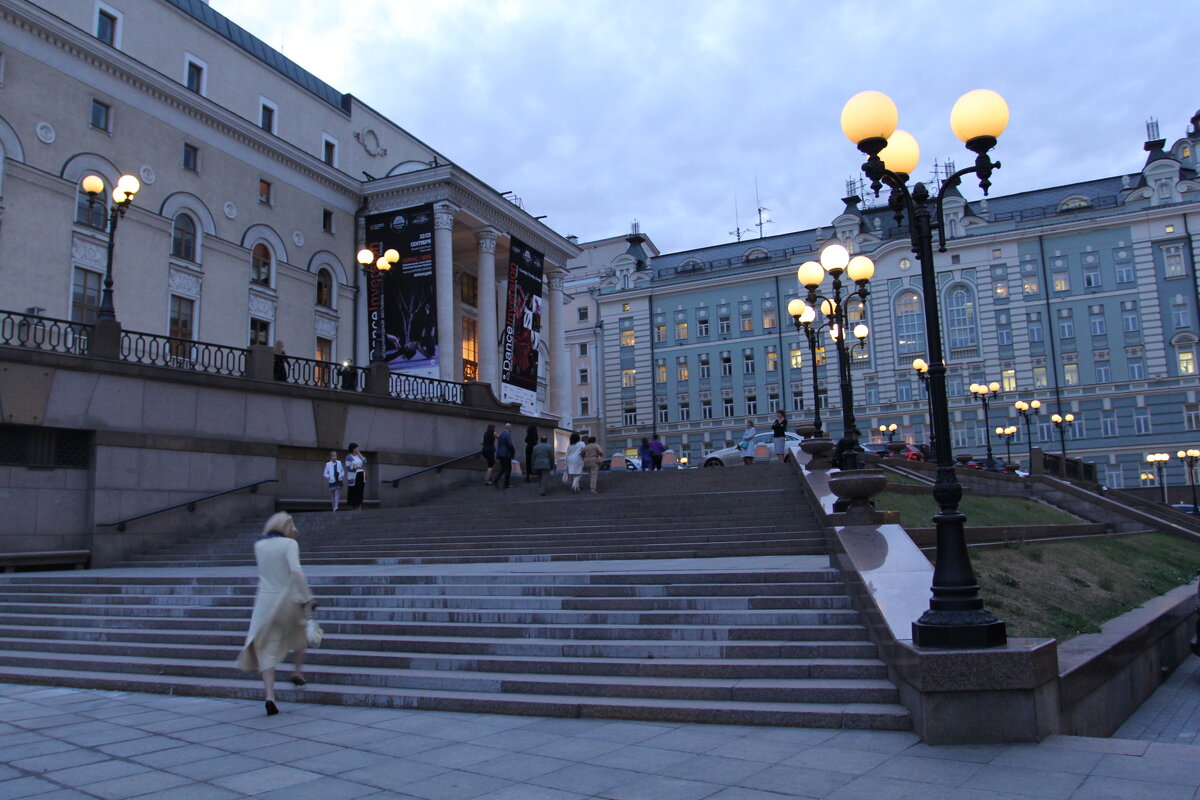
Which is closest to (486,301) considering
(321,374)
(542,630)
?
(321,374)

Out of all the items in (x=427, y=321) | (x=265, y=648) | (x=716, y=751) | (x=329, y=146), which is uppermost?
(x=329, y=146)

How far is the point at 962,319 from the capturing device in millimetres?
58562

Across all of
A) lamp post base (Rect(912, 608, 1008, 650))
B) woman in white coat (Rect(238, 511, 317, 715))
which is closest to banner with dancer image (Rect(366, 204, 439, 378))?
woman in white coat (Rect(238, 511, 317, 715))

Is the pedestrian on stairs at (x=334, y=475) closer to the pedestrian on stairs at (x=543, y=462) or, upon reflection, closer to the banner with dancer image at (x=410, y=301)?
the pedestrian on stairs at (x=543, y=462)

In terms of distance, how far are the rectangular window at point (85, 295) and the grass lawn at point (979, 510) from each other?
24017mm

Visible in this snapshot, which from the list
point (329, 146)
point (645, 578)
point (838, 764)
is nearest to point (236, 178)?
point (329, 146)

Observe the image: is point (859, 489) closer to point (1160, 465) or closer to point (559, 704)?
point (559, 704)

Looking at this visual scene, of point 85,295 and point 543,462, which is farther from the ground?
point 85,295

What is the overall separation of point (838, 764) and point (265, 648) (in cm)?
510

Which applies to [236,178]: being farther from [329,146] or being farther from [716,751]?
[716,751]

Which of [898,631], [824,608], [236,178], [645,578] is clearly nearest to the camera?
[898,631]

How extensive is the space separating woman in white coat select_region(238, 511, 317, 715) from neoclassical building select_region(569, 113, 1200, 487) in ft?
163

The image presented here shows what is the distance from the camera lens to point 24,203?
85.4 ft

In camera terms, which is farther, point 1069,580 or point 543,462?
point 543,462
